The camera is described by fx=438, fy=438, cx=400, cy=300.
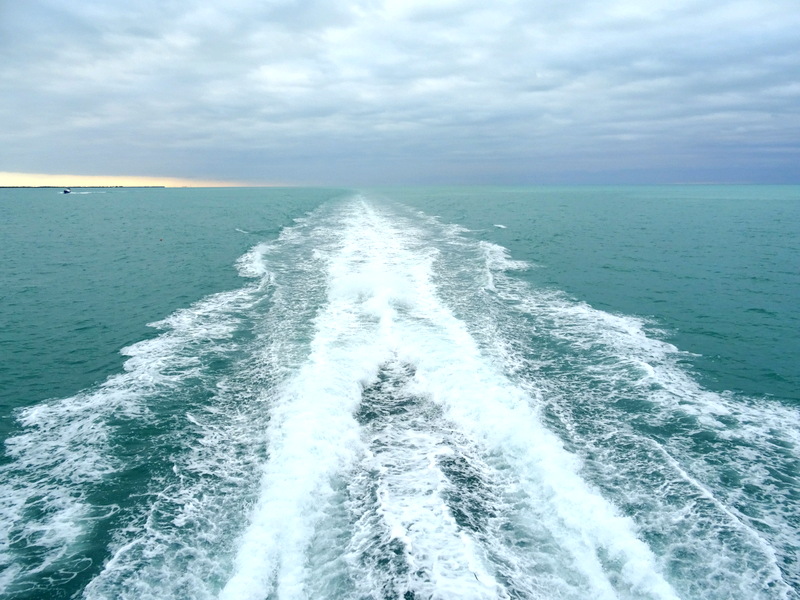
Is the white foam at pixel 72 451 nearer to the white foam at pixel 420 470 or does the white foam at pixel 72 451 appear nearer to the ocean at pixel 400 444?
the ocean at pixel 400 444

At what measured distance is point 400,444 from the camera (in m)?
9.23

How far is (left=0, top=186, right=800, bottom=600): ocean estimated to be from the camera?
643cm

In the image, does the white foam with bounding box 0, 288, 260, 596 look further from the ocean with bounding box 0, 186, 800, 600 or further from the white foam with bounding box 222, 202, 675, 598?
the white foam with bounding box 222, 202, 675, 598

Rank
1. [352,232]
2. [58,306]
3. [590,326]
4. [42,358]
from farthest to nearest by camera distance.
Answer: [352,232] < [58,306] < [590,326] < [42,358]

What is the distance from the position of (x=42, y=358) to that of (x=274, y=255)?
17.3 meters

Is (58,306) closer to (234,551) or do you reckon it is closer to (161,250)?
(161,250)

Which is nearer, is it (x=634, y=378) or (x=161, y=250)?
(x=634, y=378)

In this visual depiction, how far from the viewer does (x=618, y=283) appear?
77.4 ft

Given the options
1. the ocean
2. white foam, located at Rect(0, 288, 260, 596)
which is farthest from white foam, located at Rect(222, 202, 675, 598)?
white foam, located at Rect(0, 288, 260, 596)

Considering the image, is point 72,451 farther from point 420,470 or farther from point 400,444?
point 420,470

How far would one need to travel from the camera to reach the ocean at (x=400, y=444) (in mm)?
6426

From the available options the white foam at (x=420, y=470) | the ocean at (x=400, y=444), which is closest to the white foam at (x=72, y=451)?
the ocean at (x=400, y=444)

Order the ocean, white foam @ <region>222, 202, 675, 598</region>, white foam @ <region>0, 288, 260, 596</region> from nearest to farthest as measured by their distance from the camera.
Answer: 1. white foam @ <region>222, 202, 675, 598</region>
2. the ocean
3. white foam @ <region>0, 288, 260, 596</region>

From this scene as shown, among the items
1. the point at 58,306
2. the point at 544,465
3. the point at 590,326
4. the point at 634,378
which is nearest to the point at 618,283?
the point at 590,326
